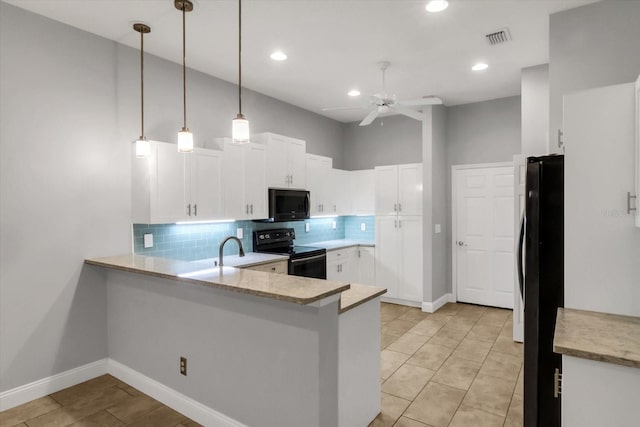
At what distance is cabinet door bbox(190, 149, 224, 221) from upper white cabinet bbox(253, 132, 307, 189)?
742 millimetres

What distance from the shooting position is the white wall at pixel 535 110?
3.78 meters

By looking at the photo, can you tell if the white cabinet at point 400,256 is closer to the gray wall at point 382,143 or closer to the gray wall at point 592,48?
the gray wall at point 382,143

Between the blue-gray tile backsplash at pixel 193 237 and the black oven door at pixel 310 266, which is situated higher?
the blue-gray tile backsplash at pixel 193 237

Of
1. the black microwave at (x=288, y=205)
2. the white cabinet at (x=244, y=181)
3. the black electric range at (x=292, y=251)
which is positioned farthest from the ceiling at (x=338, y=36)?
the black electric range at (x=292, y=251)

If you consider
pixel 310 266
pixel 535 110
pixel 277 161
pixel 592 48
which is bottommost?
pixel 310 266

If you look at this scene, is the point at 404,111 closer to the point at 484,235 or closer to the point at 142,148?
the point at 484,235

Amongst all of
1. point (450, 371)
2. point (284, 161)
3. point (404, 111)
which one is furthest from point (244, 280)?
point (404, 111)

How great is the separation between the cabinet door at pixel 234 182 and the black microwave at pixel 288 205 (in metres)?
0.43

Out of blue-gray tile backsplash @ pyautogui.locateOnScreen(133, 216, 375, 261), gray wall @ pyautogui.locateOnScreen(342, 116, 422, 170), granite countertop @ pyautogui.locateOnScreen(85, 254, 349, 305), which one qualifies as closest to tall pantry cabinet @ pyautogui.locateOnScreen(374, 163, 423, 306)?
gray wall @ pyautogui.locateOnScreen(342, 116, 422, 170)

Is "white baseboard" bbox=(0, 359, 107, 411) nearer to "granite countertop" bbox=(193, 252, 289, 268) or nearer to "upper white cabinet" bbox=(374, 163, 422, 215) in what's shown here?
"granite countertop" bbox=(193, 252, 289, 268)

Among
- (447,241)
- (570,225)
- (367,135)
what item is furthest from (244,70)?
(447,241)

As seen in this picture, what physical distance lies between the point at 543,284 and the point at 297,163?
3.41 meters

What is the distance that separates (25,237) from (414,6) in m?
3.40

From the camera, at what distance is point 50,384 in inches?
115
